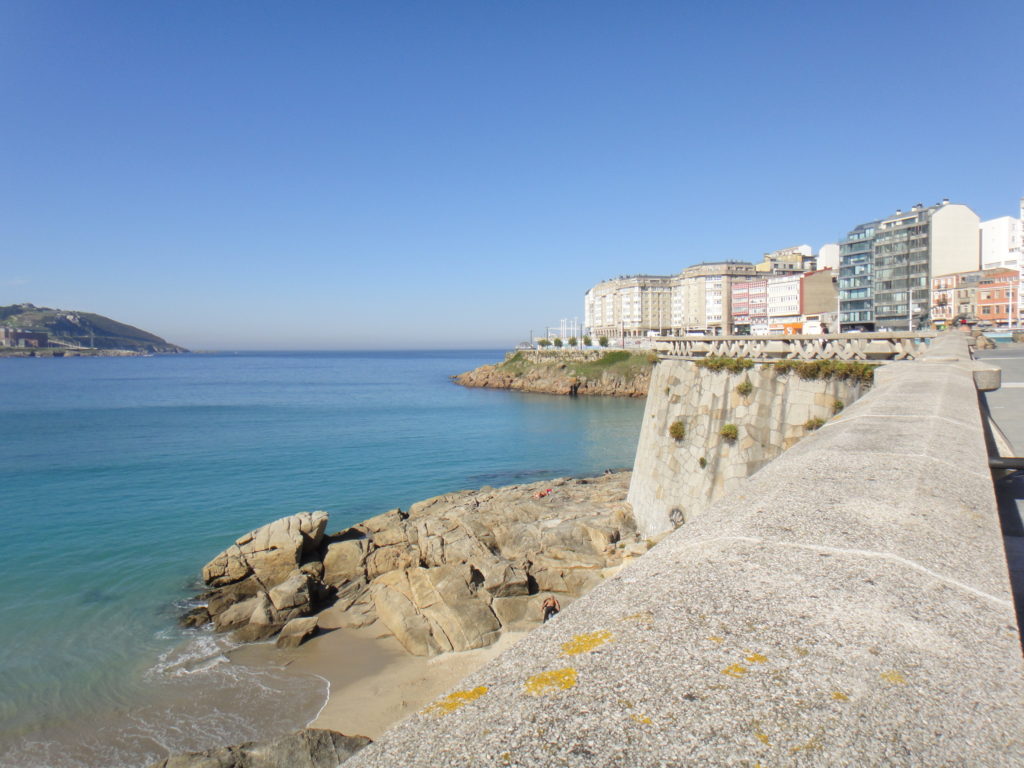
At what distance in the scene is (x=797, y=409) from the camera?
12.6 m

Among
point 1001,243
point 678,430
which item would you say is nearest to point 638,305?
point 1001,243

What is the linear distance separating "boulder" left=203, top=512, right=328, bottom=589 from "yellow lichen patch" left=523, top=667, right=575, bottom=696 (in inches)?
659

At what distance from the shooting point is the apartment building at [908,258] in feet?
291

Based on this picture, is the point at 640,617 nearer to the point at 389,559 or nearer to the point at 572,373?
the point at 389,559

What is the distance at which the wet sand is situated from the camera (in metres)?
11.4

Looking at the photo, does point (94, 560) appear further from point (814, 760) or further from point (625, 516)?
point (814, 760)

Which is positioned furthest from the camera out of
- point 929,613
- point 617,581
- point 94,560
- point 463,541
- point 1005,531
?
point 94,560

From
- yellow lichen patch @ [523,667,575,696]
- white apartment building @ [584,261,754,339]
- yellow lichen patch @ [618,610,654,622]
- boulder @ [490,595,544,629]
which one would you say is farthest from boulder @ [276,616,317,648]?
white apartment building @ [584,261,754,339]

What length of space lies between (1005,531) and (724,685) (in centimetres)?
381

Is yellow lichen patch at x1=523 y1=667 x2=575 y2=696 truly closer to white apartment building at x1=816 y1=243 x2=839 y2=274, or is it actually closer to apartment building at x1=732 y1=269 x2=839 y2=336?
apartment building at x1=732 y1=269 x2=839 y2=336

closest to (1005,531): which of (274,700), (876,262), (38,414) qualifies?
(274,700)

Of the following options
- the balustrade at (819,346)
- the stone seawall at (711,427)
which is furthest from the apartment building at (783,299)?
the balustrade at (819,346)

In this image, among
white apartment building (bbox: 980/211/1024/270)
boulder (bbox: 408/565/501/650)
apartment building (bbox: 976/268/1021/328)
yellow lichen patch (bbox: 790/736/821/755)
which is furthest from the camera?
white apartment building (bbox: 980/211/1024/270)

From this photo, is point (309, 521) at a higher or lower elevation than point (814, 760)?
lower
